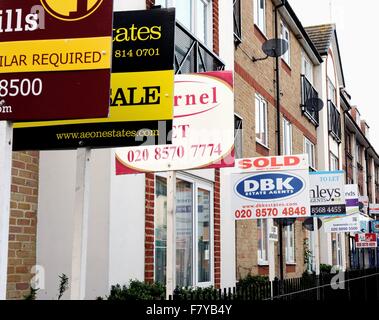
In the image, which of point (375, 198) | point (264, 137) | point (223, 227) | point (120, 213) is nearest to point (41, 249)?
point (120, 213)

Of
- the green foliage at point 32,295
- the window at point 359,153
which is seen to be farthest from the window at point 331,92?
the green foliage at point 32,295

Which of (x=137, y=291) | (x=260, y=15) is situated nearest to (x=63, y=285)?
(x=137, y=291)

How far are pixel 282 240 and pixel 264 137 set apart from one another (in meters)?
3.03

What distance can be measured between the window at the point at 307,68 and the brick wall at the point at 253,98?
206 centimetres

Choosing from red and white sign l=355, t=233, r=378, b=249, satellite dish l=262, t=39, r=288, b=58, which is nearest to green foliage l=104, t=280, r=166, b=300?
satellite dish l=262, t=39, r=288, b=58

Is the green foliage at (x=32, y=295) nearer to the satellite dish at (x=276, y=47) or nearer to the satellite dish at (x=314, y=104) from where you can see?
the satellite dish at (x=276, y=47)

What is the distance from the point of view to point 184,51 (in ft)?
29.7

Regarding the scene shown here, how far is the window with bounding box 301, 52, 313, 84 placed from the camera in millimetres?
22367

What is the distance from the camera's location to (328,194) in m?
12.0

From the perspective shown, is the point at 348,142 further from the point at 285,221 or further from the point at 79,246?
the point at 79,246

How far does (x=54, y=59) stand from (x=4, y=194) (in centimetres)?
79

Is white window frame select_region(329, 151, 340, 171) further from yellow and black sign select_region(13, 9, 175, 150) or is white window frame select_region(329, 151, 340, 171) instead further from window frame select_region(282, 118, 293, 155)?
yellow and black sign select_region(13, 9, 175, 150)

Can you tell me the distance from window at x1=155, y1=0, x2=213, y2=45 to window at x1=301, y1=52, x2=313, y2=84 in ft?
38.9
